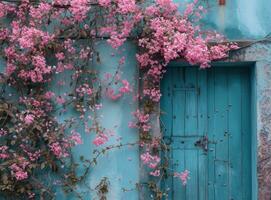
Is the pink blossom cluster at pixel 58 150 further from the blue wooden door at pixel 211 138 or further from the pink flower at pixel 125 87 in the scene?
the blue wooden door at pixel 211 138

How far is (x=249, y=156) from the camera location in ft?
24.1

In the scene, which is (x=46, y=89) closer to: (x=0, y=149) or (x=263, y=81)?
(x=0, y=149)

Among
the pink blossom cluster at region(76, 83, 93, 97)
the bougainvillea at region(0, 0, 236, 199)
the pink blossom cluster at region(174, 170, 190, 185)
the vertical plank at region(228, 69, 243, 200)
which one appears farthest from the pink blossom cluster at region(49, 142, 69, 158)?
the vertical plank at region(228, 69, 243, 200)

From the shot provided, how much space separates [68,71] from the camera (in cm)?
727

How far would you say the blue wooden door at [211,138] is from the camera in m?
7.34

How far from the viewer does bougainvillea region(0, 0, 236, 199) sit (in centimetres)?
696

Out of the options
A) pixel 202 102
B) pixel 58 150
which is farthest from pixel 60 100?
pixel 202 102

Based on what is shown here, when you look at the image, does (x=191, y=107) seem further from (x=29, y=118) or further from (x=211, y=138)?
(x=29, y=118)

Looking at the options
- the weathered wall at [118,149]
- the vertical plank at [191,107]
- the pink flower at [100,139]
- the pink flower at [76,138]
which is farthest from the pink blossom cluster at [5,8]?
the vertical plank at [191,107]

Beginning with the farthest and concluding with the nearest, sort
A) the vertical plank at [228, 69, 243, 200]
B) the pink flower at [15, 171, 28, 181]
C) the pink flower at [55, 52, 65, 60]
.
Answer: the vertical plank at [228, 69, 243, 200]
the pink flower at [55, 52, 65, 60]
the pink flower at [15, 171, 28, 181]

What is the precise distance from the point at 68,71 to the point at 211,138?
5.66 ft

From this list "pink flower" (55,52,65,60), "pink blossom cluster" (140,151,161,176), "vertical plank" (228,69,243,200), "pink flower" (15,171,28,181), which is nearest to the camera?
"pink flower" (15,171,28,181)

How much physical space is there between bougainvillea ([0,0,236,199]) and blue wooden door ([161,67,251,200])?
0.76 ft

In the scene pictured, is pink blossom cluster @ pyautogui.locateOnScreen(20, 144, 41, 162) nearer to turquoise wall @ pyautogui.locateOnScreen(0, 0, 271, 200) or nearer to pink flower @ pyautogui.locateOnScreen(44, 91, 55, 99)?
turquoise wall @ pyautogui.locateOnScreen(0, 0, 271, 200)
